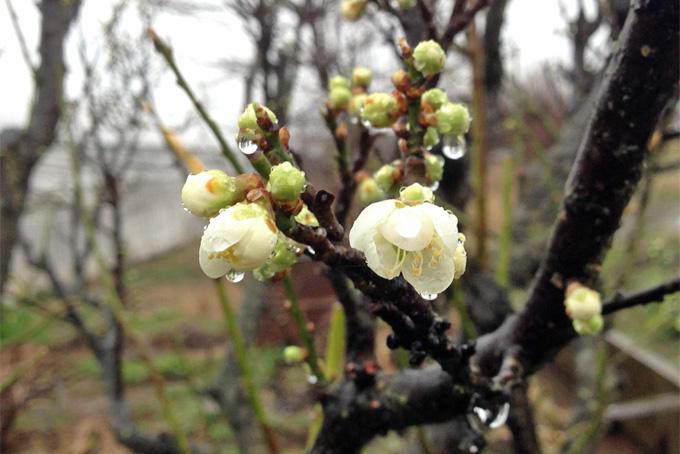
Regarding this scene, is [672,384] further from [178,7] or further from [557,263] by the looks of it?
[178,7]

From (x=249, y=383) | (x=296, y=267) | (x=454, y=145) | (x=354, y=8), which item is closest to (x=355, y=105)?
(x=454, y=145)

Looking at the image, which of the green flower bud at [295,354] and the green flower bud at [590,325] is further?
the green flower bud at [295,354]

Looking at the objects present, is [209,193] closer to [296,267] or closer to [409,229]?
[409,229]

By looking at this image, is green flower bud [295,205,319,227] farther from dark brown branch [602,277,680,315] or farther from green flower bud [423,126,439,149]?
dark brown branch [602,277,680,315]

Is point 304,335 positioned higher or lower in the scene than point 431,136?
lower

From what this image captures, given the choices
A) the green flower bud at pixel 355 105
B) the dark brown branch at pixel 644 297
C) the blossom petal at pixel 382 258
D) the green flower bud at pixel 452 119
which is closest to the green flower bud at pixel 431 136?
the green flower bud at pixel 452 119

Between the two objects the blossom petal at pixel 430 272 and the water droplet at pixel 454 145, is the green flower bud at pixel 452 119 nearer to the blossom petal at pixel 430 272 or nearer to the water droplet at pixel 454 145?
the water droplet at pixel 454 145
